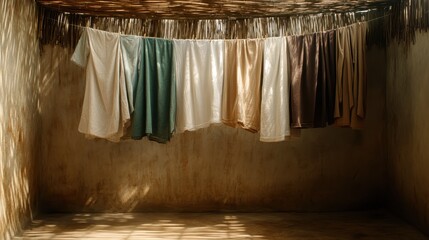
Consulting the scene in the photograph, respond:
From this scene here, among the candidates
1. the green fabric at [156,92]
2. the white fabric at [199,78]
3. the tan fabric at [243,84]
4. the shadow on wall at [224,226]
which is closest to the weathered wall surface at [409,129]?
the shadow on wall at [224,226]

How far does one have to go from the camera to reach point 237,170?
559 cm

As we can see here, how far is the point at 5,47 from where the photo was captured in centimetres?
409

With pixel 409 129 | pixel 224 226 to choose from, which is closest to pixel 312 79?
pixel 409 129

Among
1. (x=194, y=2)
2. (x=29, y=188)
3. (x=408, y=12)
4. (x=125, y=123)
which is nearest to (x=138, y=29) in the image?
(x=194, y=2)

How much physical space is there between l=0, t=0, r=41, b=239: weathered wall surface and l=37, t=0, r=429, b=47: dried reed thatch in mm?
457

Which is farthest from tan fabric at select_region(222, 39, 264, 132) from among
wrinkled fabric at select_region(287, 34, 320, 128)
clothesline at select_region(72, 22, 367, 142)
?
wrinkled fabric at select_region(287, 34, 320, 128)

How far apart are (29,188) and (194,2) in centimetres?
297

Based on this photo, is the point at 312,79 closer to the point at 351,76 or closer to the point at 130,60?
the point at 351,76

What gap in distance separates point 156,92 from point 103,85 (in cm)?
58

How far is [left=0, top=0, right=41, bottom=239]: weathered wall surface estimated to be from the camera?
4.08m

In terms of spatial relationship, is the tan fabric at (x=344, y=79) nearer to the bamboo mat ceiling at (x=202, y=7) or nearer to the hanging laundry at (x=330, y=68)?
the hanging laundry at (x=330, y=68)

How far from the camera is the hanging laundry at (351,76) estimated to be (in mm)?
4395

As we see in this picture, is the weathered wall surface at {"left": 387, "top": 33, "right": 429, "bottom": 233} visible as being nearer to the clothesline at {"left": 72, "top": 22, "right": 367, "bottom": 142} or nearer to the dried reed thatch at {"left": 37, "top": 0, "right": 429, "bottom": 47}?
the dried reed thatch at {"left": 37, "top": 0, "right": 429, "bottom": 47}

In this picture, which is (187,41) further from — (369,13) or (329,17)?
(369,13)
